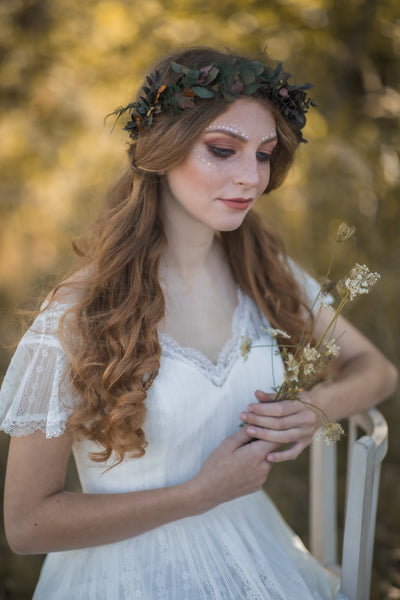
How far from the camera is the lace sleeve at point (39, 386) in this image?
3.63 feet

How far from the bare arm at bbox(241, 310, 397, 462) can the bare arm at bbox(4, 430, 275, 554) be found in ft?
0.16

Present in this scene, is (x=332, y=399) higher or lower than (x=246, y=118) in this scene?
lower

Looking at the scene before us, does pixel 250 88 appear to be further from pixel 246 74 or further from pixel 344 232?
pixel 344 232

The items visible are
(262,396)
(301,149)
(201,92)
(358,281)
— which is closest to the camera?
(358,281)

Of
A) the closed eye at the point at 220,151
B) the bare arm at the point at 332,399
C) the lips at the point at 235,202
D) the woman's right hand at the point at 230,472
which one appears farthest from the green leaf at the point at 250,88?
the woman's right hand at the point at 230,472

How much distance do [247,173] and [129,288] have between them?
40cm

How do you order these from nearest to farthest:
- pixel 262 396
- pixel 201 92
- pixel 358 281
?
pixel 358 281
pixel 201 92
pixel 262 396

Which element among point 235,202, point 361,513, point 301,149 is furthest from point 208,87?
point 301,149

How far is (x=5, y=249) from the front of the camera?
275 cm

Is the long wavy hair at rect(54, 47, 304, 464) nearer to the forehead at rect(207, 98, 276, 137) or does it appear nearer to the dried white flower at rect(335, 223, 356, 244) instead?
the forehead at rect(207, 98, 276, 137)

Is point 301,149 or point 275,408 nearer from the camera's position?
point 275,408

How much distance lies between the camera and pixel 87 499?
116cm

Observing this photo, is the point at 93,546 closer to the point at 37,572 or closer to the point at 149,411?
the point at 149,411

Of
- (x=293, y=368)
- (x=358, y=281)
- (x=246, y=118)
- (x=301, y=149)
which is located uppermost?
(x=301, y=149)
